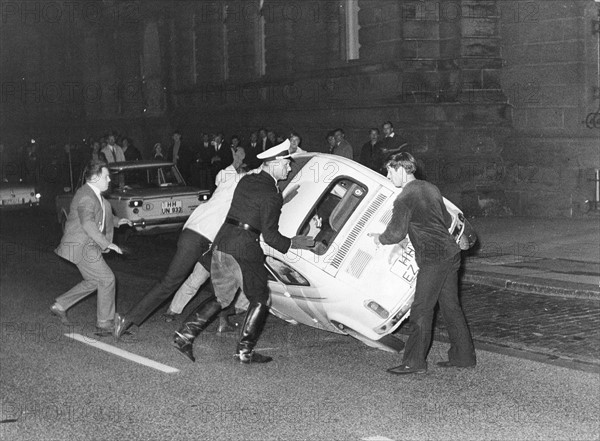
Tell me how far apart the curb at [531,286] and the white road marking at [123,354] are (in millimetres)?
5198

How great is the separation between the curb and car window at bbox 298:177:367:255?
3.70 metres

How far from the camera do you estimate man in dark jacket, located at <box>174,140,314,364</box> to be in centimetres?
878

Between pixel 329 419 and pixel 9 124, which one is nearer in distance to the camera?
pixel 329 419

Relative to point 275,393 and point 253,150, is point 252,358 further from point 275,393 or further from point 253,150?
point 253,150

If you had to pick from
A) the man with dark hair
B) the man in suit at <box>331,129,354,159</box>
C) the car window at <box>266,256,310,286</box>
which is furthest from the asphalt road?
the man in suit at <box>331,129,354,159</box>

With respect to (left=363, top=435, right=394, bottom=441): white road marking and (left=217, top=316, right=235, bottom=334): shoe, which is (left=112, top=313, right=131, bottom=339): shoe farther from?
(left=363, top=435, right=394, bottom=441): white road marking

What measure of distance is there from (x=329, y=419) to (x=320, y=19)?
18264mm

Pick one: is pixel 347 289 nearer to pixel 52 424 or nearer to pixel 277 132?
pixel 52 424

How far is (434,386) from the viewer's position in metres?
8.33

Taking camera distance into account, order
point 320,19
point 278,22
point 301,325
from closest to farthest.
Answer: point 301,325 < point 320,19 < point 278,22

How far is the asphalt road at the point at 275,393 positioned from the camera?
23.4 feet

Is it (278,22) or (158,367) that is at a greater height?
(278,22)

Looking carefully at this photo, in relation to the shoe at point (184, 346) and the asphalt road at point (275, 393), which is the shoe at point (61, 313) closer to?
the asphalt road at point (275, 393)

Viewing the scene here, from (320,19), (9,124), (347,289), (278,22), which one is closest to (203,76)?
(278,22)
